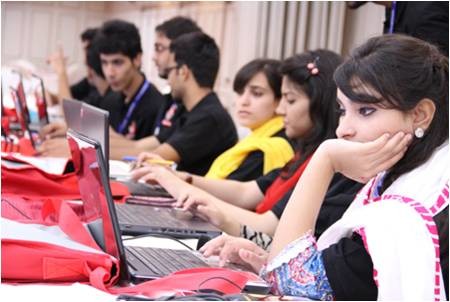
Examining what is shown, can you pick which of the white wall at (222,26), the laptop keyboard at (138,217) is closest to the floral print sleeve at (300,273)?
the laptop keyboard at (138,217)

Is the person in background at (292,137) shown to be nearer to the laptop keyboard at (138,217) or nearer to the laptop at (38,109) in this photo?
the laptop keyboard at (138,217)

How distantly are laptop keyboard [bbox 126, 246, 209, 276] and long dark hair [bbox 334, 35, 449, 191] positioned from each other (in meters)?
0.38

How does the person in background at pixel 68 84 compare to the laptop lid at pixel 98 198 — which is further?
the person in background at pixel 68 84

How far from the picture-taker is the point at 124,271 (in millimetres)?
1322

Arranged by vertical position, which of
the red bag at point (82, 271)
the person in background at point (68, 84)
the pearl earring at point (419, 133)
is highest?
the pearl earring at point (419, 133)

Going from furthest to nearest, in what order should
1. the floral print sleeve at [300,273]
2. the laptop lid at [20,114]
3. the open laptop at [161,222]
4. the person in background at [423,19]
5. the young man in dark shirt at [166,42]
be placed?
the young man in dark shirt at [166,42] < the laptop lid at [20,114] < the person in background at [423,19] < the open laptop at [161,222] < the floral print sleeve at [300,273]

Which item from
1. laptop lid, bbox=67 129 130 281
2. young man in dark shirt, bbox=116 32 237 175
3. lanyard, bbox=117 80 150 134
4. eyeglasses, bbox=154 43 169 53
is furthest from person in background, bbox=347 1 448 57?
lanyard, bbox=117 80 150 134

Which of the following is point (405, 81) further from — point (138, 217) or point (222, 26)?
point (222, 26)

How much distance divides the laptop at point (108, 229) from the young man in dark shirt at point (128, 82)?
2763 millimetres

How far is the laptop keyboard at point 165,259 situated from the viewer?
1.41 m

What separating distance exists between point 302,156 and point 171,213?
39 cm

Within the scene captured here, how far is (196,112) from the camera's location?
3475 millimetres

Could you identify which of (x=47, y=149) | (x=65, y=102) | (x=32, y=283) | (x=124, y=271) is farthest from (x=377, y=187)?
(x=47, y=149)

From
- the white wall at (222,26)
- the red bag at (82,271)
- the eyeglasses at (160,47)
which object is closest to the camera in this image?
the red bag at (82,271)
